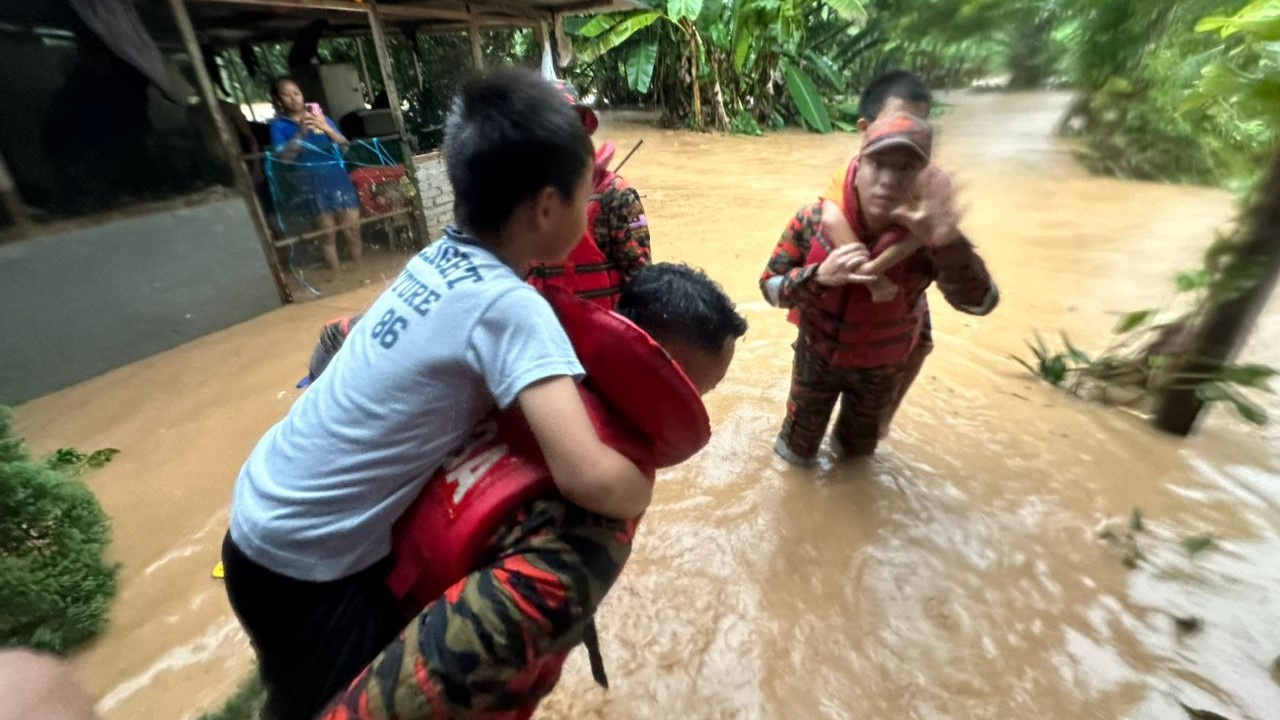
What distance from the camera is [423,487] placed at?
98 centimetres

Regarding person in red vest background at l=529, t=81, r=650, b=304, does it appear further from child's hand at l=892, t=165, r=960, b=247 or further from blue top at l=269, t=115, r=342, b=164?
blue top at l=269, t=115, r=342, b=164

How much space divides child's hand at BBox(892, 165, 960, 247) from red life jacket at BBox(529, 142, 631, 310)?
1.22 m

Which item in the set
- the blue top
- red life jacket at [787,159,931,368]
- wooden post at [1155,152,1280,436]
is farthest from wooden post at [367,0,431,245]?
wooden post at [1155,152,1280,436]

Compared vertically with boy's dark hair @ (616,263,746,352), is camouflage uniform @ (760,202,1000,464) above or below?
below

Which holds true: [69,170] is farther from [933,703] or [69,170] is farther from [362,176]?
[933,703]

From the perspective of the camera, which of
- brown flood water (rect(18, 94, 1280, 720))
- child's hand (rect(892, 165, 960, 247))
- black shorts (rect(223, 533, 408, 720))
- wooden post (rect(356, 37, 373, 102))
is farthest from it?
wooden post (rect(356, 37, 373, 102))

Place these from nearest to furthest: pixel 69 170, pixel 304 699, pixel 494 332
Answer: pixel 494 332 < pixel 304 699 < pixel 69 170

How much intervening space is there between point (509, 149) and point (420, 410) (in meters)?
0.44

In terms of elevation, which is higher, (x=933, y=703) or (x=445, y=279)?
(x=445, y=279)

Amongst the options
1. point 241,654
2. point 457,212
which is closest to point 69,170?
point 241,654

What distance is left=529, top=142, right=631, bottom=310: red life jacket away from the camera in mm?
2488

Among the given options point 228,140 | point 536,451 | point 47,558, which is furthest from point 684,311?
point 228,140

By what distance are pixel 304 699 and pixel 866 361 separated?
1933 mm

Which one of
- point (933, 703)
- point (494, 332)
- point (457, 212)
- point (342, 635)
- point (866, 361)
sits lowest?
point (933, 703)
